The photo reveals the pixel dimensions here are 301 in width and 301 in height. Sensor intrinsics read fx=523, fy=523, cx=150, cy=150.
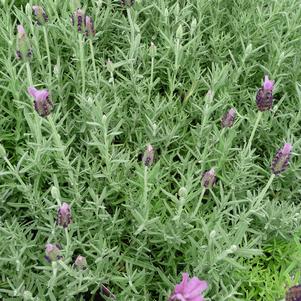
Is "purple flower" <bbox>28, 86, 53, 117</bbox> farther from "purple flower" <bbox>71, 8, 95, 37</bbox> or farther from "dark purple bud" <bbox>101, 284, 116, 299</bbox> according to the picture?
"dark purple bud" <bbox>101, 284, 116, 299</bbox>

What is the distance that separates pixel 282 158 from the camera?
1.43 meters

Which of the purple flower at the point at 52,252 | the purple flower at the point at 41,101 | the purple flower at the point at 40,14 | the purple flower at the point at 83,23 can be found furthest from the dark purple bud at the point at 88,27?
the purple flower at the point at 52,252

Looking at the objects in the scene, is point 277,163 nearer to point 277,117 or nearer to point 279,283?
point 279,283

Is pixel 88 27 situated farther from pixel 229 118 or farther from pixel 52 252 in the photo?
pixel 52 252

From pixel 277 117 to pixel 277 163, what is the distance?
2.00 ft

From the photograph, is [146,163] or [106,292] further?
[106,292]

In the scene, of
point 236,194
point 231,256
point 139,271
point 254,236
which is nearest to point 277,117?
point 236,194

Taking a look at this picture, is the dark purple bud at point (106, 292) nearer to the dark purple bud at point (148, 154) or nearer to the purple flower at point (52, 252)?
the purple flower at point (52, 252)

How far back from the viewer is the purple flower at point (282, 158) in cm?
142

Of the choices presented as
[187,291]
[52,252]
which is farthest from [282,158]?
[52,252]

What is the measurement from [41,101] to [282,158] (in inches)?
26.3

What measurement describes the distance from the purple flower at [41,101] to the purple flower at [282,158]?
2.08 ft

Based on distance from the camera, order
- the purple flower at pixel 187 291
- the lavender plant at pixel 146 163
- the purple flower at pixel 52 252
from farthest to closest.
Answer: the lavender plant at pixel 146 163 < the purple flower at pixel 52 252 < the purple flower at pixel 187 291

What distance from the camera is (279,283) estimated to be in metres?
1.70
